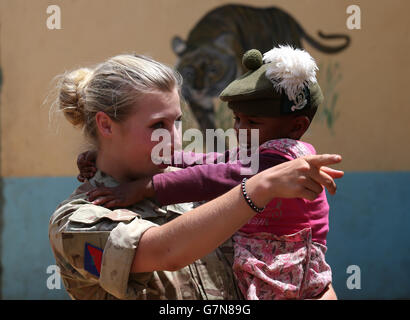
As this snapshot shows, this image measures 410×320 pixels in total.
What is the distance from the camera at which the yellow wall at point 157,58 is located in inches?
208

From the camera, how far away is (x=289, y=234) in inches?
83.9

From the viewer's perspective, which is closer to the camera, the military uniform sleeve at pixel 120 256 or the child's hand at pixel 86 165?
the military uniform sleeve at pixel 120 256

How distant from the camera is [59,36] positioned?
530 cm

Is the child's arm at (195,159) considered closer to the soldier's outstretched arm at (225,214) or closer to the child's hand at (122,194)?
the child's hand at (122,194)

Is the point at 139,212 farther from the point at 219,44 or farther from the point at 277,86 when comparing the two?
the point at 219,44

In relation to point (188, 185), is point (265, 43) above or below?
above

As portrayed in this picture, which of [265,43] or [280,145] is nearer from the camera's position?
[280,145]

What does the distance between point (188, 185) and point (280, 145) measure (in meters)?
0.39

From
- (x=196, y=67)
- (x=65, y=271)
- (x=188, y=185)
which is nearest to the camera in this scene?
(x=65, y=271)

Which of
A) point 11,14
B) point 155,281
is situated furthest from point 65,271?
point 11,14

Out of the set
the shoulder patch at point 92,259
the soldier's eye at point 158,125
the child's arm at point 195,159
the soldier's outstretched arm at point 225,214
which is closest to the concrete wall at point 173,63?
the child's arm at point 195,159

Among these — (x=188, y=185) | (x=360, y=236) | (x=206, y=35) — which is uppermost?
(x=206, y=35)

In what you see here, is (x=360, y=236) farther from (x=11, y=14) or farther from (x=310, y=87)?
(x=11, y=14)

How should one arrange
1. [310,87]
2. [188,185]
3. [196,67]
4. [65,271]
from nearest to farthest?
[65,271], [188,185], [310,87], [196,67]
